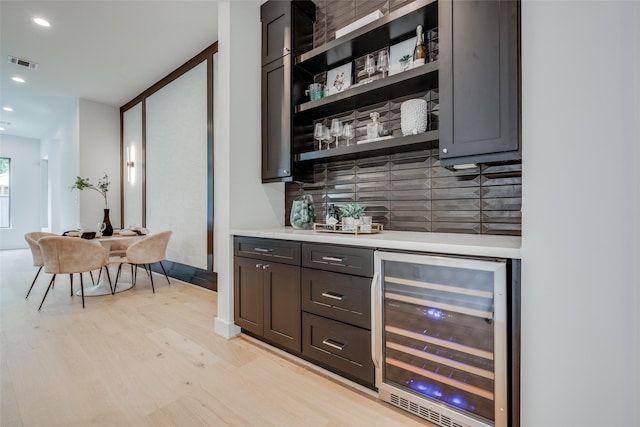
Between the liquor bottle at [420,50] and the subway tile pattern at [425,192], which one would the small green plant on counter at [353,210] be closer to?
the subway tile pattern at [425,192]

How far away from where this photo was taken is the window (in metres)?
7.71

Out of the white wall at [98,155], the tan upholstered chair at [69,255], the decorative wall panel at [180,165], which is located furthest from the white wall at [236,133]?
the white wall at [98,155]

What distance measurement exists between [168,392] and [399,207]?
76.0 inches

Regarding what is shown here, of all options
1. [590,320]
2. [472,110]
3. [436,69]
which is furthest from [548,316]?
[436,69]

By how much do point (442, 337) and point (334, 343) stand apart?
665 millimetres

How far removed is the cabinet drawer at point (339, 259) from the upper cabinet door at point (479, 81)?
2.45 feet

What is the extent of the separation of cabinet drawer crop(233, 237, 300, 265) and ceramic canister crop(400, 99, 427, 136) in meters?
1.10

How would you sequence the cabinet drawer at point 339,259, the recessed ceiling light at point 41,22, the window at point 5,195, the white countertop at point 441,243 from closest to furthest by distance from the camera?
the white countertop at point 441,243 → the cabinet drawer at point 339,259 → the recessed ceiling light at point 41,22 → the window at point 5,195

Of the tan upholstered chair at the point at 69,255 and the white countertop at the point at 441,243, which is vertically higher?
the white countertop at the point at 441,243

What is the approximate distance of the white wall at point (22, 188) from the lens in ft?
25.3

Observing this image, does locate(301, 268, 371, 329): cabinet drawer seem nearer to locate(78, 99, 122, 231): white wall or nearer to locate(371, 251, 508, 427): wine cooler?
locate(371, 251, 508, 427): wine cooler

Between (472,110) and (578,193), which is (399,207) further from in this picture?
(578,193)

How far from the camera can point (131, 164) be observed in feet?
18.4

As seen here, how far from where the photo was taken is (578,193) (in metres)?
0.86
